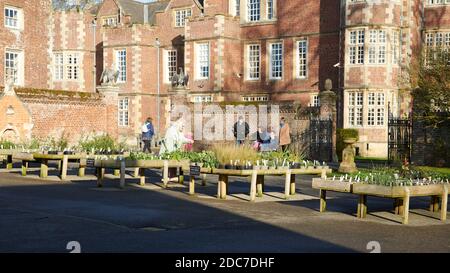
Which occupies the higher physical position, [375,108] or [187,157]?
[375,108]

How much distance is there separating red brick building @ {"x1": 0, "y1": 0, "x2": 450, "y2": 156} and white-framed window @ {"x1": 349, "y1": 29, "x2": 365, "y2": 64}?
0.19 ft

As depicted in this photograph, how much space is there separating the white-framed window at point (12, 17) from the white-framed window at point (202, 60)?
11.0 meters

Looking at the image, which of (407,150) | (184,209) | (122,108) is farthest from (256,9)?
(184,209)

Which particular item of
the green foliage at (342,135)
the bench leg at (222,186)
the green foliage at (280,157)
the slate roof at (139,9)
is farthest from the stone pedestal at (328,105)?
the slate roof at (139,9)

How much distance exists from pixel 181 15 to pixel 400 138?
80.7 feet

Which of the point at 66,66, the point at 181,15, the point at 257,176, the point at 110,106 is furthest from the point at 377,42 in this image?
the point at 257,176

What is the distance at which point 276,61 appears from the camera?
43938 millimetres

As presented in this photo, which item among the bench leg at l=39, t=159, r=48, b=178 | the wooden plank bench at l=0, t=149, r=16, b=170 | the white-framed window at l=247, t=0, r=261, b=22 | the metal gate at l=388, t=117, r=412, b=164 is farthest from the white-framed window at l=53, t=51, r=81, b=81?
Result: the bench leg at l=39, t=159, r=48, b=178

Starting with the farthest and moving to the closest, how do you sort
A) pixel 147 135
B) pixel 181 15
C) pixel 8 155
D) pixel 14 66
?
pixel 181 15 < pixel 14 66 < pixel 147 135 < pixel 8 155

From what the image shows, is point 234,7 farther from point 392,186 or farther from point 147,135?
point 392,186

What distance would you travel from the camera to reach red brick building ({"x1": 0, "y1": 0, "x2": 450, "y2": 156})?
37.6 meters

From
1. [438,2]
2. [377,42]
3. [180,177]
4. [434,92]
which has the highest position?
[438,2]

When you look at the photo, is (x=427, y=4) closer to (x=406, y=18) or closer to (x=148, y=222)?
(x=406, y=18)

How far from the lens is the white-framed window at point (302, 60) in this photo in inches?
1673
